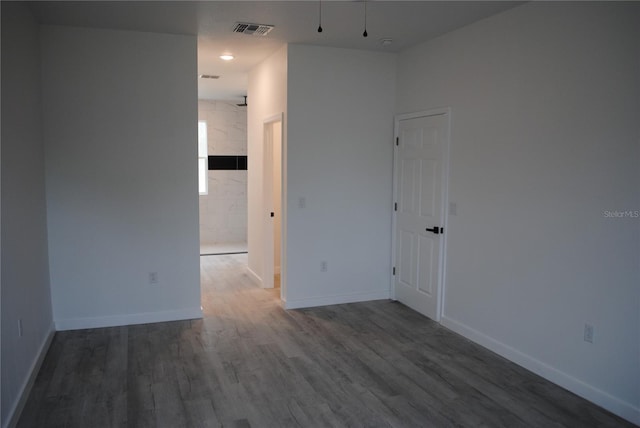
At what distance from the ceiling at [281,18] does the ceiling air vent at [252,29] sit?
2.3 inches

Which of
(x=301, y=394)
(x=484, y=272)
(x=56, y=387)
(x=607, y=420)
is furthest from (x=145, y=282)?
(x=607, y=420)

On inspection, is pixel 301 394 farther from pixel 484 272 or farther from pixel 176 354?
pixel 484 272

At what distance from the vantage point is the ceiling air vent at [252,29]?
4188mm

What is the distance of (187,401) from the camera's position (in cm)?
315

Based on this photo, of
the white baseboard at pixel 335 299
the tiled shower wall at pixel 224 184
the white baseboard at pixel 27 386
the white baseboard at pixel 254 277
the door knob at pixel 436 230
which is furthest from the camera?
the tiled shower wall at pixel 224 184

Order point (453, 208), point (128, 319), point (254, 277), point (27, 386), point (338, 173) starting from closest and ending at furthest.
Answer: point (27, 386)
point (453, 208)
point (128, 319)
point (338, 173)
point (254, 277)

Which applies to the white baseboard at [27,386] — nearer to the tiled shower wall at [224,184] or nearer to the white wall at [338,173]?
the white wall at [338,173]

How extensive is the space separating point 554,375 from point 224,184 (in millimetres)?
7301

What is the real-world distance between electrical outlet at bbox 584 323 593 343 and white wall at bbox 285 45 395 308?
246cm

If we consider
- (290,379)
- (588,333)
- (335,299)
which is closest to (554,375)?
(588,333)

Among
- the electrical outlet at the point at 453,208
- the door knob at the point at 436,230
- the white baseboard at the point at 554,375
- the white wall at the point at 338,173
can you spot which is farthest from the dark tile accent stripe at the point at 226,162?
the white baseboard at the point at 554,375

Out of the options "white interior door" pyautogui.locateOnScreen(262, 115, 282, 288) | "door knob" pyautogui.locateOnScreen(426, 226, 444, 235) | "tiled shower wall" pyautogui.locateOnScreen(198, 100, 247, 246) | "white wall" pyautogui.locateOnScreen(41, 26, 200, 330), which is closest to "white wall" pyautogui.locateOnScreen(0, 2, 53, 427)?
"white wall" pyautogui.locateOnScreen(41, 26, 200, 330)

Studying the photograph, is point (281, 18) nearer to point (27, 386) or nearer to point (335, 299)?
point (335, 299)

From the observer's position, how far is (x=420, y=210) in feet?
16.1
